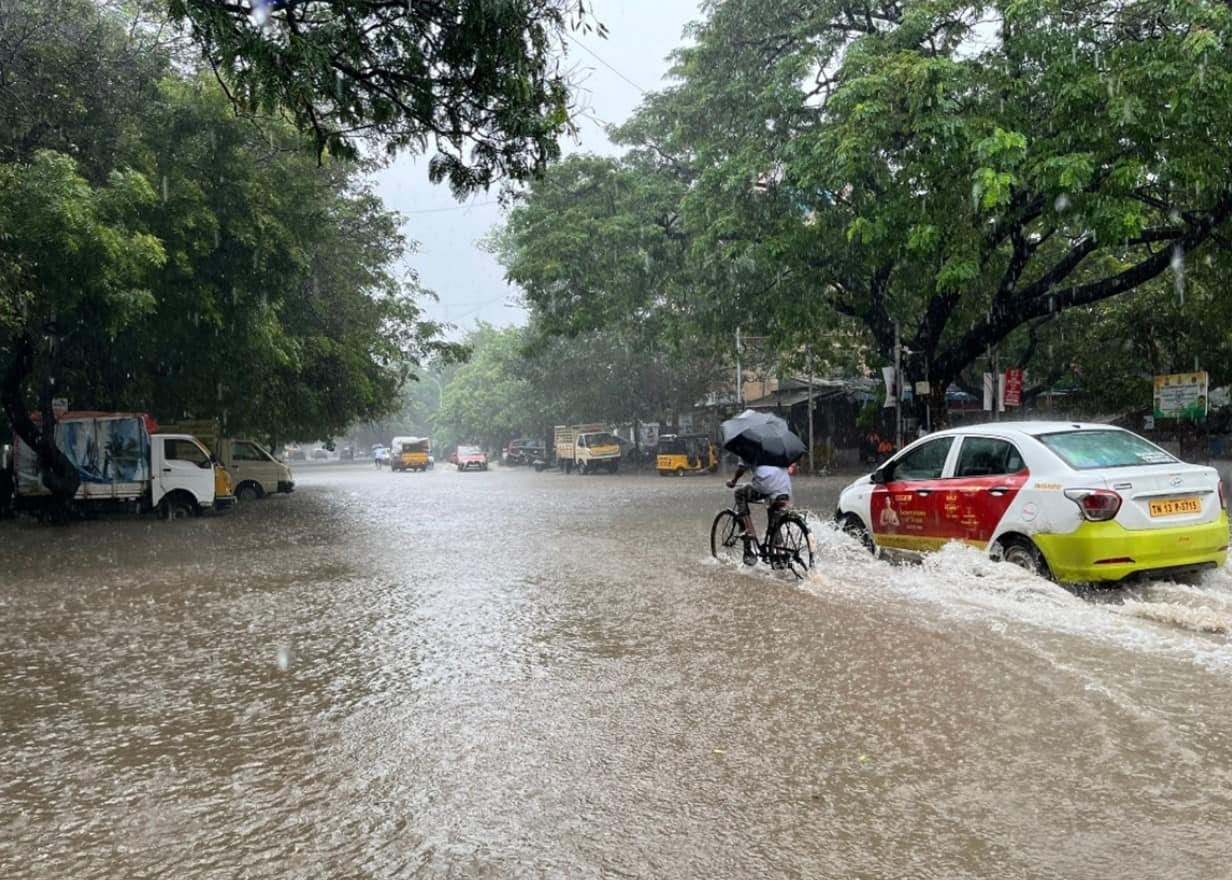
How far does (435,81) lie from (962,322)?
15.9 m

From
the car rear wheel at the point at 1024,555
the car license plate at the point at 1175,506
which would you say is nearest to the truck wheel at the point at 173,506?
the car rear wheel at the point at 1024,555

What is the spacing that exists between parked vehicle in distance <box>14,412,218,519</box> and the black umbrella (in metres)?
13.3

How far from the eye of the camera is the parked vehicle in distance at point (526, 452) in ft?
187

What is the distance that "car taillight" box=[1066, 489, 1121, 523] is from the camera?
7355 mm

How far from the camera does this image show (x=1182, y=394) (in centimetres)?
1647

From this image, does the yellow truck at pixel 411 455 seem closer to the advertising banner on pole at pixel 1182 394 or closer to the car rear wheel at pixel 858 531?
the advertising banner on pole at pixel 1182 394

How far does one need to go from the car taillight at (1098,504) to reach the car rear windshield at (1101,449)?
1.21 ft

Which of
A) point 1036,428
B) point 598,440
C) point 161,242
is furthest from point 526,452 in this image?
point 1036,428

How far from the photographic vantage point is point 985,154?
12.3 m

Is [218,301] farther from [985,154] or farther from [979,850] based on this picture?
[979,850]

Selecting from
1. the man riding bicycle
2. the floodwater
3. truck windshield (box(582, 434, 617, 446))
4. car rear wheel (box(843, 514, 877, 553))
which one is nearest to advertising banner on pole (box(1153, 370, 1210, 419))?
car rear wheel (box(843, 514, 877, 553))

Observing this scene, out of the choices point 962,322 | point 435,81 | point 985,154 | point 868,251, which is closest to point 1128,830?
point 435,81

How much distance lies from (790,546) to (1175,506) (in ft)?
11.3

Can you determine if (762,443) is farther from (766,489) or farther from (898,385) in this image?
(898,385)
